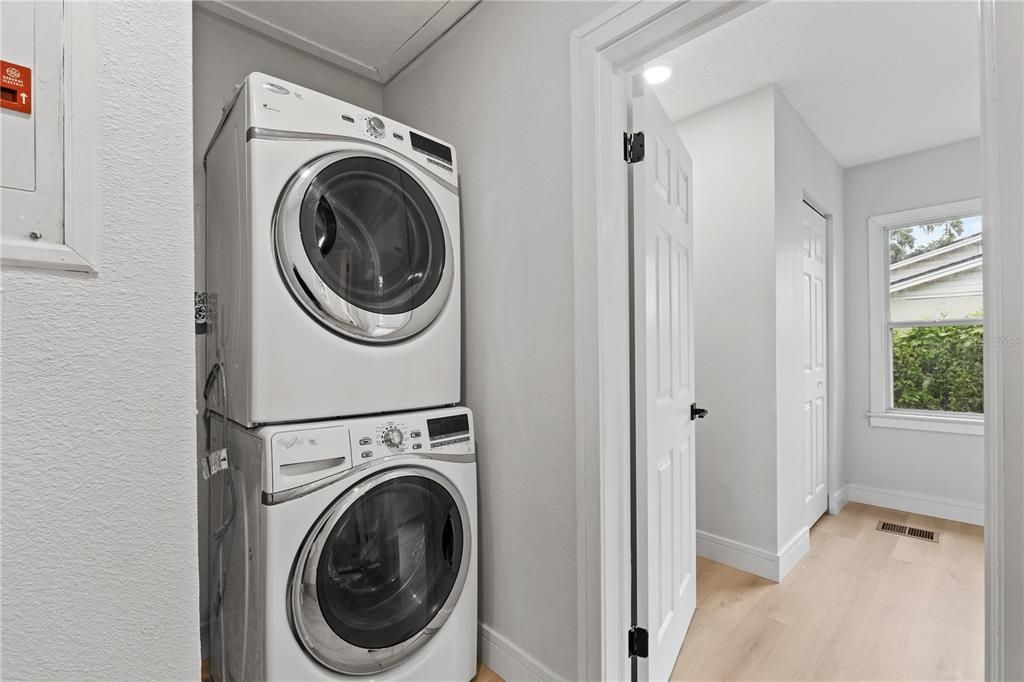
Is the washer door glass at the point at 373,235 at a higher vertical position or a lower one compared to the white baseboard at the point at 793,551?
higher

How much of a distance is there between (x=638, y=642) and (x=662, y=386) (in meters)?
0.78

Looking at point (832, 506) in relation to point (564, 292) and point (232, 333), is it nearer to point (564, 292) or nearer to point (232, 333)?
point (564, 292)

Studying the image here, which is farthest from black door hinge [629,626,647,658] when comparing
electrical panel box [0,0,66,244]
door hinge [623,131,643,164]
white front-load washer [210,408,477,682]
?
electrical panel box [0,0,66,244]

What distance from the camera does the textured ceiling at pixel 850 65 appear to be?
204cm

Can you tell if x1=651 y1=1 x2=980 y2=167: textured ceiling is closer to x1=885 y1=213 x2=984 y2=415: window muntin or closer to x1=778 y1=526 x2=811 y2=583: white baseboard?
x1=885 y1=213 x2=984 y2=415: window muntin

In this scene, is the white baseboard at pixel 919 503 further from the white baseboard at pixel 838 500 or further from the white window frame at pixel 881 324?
the white window frame at pixel 881 324

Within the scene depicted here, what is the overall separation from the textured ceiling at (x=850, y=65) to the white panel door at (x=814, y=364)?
64 cm

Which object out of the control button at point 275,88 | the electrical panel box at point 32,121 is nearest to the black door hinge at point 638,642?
the electrical panel box at point 32,121

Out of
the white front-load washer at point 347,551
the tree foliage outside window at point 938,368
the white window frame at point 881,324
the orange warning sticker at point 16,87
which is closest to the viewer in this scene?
the orange warning sticker at point 16,87

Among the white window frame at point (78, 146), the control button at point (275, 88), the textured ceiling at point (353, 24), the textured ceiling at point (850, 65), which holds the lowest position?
the white window frame at point (78, 146)

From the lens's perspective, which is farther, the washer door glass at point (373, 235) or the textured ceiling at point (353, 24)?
the textured ceiling at point (353, 24)

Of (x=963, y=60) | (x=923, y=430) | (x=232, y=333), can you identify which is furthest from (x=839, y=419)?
(x=232, y=333)

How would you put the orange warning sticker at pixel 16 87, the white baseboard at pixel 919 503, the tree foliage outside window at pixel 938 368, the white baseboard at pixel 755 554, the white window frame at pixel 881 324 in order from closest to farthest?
the orange warning sticker at pixel 16 87
the white baseboard at pixel 755 554
the white baseboard at pixel 919 503
the tree foliage outside window at pixel 938 368
the white window frame at pixel 881 324

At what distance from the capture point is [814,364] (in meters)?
3.21
